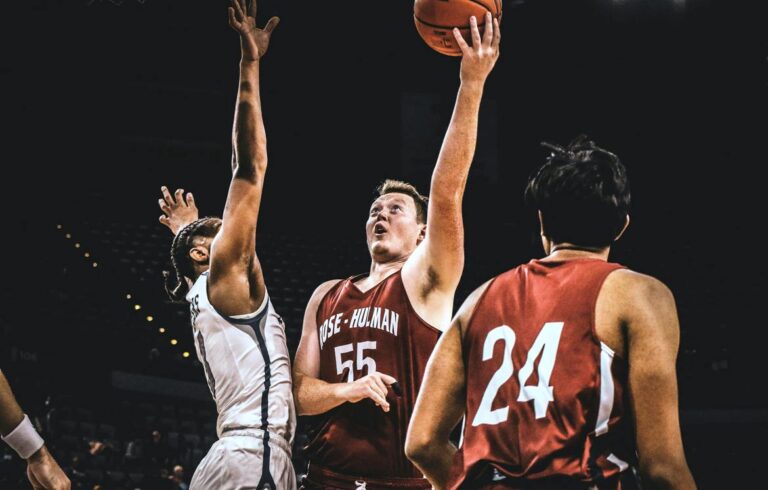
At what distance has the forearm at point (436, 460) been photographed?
7.19 ft

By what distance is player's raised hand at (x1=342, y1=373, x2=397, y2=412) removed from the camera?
3.00 m

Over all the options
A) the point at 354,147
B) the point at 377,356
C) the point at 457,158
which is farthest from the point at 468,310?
the point at 354,147

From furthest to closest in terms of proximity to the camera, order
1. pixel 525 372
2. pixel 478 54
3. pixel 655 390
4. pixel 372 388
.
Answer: pixel 372 388, pixel 478 54, pixel 525 372, pixel 655 390

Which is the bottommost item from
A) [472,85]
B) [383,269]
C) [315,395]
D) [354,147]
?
[354,147]

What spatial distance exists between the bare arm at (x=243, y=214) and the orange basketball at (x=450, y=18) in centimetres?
72

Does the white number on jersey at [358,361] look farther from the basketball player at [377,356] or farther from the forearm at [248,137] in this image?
the forearm at [248,137]

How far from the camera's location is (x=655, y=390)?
1885mm

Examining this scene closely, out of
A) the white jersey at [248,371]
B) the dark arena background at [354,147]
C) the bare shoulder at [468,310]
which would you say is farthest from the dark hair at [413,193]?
the dark arena background at [354,147]

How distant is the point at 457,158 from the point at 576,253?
0.77 metres

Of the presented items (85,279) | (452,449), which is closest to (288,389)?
(452,449)

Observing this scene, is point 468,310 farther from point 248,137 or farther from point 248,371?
point 248,137

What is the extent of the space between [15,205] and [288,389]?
1300cm

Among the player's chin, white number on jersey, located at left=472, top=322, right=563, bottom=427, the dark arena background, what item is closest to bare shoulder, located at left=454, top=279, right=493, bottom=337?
white number on jersey, located at left=472, top=322, right=563, bottom=427

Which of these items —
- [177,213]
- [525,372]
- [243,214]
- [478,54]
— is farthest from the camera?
[177,213]
